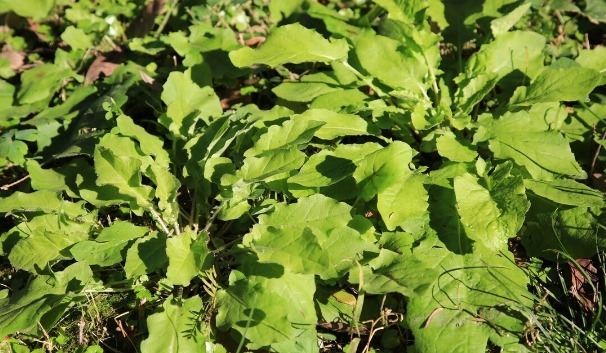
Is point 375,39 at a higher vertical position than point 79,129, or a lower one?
higher

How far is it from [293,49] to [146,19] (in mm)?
1333

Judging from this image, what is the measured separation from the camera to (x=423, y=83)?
2.87 metres

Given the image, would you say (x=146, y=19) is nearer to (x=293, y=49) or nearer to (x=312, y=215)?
(x=293, y=49)

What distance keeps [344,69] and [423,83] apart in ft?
1.22

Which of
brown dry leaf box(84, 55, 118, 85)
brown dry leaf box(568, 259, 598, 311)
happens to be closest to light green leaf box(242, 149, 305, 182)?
brown dry leaf box(568, 259, 598, 311)

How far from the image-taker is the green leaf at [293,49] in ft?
8.77

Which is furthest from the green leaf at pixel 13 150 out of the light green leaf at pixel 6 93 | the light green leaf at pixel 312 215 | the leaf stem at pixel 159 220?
the light green leaf at pixel 312 215

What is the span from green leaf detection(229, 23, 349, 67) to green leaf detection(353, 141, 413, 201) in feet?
2.11

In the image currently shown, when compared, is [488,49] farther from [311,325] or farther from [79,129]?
[79,129]

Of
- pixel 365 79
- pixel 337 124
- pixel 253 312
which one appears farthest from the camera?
pixel 365 79

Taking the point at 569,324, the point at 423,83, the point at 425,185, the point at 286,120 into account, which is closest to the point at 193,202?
the point at 286,120

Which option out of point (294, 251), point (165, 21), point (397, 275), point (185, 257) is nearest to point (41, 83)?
point (165, 21)

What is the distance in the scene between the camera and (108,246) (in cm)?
230

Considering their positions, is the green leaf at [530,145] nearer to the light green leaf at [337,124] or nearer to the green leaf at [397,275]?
the light green leaf at [337,124]
